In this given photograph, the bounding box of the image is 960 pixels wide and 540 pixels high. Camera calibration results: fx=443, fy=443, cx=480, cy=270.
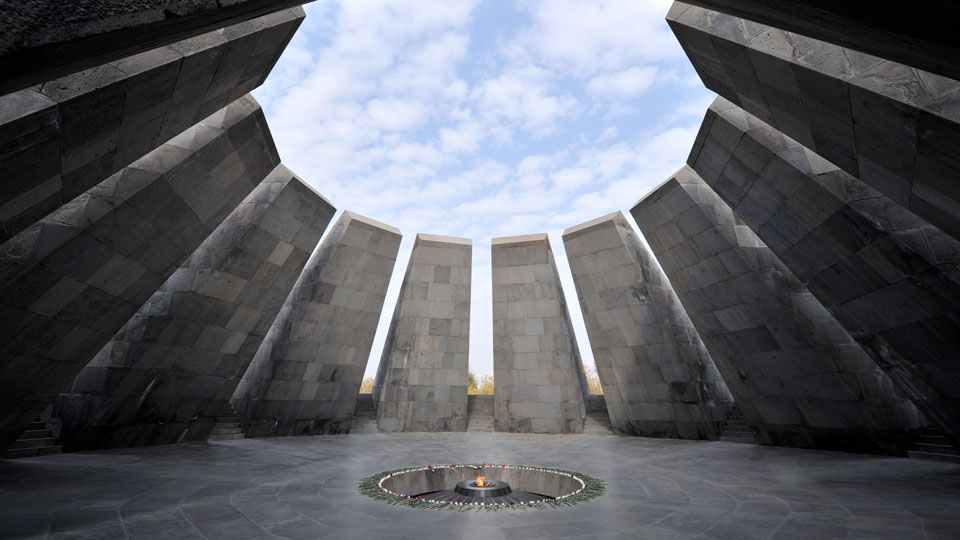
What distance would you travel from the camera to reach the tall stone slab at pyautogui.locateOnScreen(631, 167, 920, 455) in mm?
11078

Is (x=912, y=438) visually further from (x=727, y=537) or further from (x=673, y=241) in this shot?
(x=727, y=537)

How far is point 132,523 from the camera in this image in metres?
5.79

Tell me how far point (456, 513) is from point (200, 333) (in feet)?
30.7

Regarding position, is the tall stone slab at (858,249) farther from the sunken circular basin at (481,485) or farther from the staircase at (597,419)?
the staircase at (597,419)

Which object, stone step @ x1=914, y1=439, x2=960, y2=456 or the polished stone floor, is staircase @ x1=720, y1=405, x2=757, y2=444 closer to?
the polished stone floor

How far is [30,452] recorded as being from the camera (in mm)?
10273

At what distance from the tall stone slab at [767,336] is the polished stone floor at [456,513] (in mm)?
988

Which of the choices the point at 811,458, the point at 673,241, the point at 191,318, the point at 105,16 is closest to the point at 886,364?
the point at 811,458

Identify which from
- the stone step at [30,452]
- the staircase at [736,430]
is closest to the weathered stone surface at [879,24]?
the staircase at [736,430]

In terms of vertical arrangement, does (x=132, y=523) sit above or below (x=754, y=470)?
below

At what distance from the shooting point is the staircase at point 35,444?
10.0 meters

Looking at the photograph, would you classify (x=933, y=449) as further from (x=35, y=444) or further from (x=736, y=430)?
(x=35, y=444)

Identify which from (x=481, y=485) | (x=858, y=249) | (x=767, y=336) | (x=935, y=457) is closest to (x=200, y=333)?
(x=481, y=485)

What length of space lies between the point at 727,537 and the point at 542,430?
14422 mm
